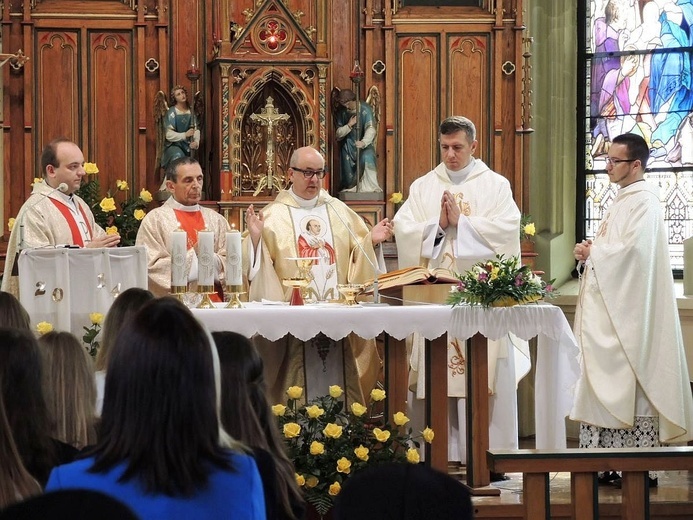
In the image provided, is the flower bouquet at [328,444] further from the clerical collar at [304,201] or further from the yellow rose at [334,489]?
the clerical collar at [304,201]

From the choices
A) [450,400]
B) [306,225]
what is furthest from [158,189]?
[450,400]

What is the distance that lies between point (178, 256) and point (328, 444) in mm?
1286

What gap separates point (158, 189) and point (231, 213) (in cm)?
62

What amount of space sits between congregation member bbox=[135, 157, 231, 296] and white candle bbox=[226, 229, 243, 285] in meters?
0.55

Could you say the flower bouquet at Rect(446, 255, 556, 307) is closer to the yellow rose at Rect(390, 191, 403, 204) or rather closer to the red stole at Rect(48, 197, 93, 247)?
the red stole at Rect(48, 197, 93, 247)

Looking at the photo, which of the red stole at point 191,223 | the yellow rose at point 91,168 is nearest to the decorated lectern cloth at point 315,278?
the red stole at point 191,223

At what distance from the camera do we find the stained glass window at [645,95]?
10156 millimetres

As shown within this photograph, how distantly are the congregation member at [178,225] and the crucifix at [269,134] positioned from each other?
1589 millimetres

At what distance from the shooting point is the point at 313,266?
745 centimetres

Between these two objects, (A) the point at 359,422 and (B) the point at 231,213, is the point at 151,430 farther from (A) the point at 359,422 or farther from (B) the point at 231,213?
(B) the point at 231,213

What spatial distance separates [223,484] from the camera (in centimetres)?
239

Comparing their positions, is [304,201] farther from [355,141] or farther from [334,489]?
[334,489]

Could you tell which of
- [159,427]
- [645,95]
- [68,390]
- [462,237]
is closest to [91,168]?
[462,237]

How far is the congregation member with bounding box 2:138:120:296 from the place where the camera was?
6.94m
